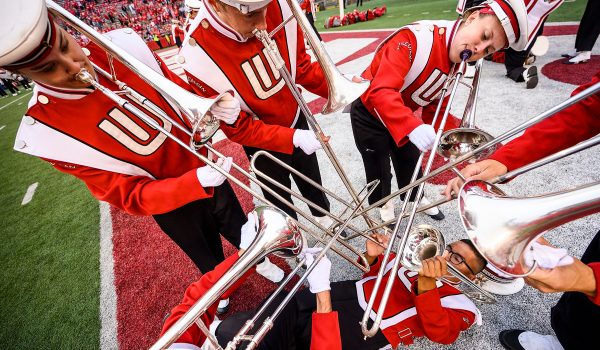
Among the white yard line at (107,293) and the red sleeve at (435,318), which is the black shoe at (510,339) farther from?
the white yard line at (107,293)

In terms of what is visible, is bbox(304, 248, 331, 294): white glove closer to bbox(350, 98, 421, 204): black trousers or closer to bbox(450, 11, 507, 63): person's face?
bbox(350, 98, 421, 204): black trousers

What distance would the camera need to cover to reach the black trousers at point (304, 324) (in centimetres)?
141

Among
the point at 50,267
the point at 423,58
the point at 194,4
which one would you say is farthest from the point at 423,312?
the point at 194,4

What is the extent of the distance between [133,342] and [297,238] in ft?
6.01

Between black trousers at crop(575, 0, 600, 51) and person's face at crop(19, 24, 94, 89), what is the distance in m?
5.89

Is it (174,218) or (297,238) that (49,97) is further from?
(297,238)

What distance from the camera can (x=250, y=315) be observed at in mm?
1476

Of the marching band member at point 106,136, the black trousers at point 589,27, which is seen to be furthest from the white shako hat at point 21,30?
the black trousers at point 589,27

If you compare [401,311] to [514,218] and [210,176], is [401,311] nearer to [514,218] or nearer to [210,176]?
[514,218]

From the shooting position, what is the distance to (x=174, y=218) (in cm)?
157

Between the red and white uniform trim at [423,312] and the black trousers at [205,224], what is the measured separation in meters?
0.97

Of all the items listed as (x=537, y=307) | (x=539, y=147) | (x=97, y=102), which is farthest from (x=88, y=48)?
(x=537, y=307)

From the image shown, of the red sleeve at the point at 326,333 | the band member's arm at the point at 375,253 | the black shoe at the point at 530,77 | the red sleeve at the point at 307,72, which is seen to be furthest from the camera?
the black shoe at the point at 530,77

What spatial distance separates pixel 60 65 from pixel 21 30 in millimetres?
238
